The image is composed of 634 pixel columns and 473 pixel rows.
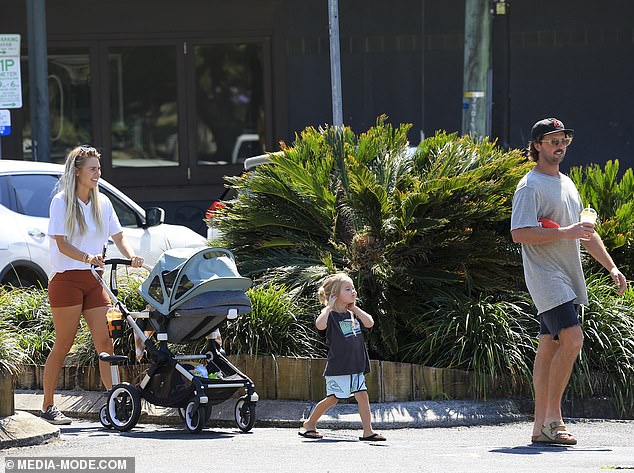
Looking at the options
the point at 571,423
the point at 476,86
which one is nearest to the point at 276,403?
the point at 571,423

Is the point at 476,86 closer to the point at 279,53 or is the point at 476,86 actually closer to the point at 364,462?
the point at 279,53

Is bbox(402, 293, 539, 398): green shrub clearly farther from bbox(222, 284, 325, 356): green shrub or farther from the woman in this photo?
the woman

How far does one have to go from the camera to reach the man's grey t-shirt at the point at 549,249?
7125 millimetres

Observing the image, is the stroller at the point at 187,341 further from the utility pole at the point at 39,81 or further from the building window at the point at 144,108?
the building window at the point at 144,108

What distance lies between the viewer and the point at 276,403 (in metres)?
8.38

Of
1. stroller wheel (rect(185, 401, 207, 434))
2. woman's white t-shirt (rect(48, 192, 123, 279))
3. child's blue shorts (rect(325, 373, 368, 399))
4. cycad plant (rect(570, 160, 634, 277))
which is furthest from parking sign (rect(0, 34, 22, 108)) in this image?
child's blue shorts (rect(325, 373, 368, 399))

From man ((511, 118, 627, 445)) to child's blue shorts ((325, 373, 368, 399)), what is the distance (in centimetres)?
111

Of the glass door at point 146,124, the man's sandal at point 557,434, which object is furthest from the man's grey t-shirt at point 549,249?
the glass door at point 146,124

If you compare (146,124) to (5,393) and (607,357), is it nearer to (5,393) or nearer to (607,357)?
(607,357)

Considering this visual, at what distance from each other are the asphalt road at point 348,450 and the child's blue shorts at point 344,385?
29 centimetres

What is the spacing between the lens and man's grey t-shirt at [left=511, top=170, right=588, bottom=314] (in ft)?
23.4

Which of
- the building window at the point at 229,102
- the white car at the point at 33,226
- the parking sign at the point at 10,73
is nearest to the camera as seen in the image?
the white car at the point at 33,226

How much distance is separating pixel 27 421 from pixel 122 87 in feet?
40.0

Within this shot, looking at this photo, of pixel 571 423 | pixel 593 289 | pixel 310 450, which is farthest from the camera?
pixel 593 289
